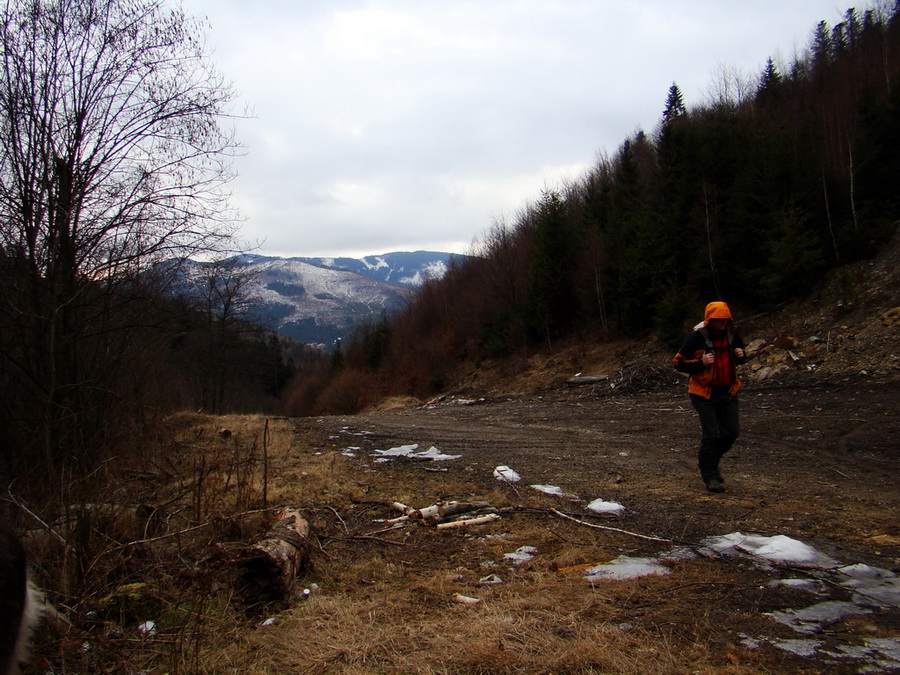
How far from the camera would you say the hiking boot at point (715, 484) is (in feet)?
18.0

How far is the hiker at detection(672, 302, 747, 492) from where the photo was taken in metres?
5.55

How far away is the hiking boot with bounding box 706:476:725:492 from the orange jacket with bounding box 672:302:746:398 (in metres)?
0.89

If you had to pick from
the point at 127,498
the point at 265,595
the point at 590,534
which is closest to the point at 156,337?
the point at 127,498

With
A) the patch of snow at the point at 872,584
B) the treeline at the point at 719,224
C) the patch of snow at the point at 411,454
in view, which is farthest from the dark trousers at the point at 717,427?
the treeline at the point at 719,224

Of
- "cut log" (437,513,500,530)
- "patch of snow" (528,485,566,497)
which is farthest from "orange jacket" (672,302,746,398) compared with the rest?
"cut log" (437,513,500,530)

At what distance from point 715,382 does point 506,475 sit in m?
2.71

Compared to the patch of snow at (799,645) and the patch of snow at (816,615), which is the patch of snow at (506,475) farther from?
the patch of snow at (799,645)

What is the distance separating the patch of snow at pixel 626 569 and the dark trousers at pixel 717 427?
2246mm

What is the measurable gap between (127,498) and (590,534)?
164 inches

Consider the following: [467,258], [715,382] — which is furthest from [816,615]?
[467,258]

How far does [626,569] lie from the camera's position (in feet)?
12.0

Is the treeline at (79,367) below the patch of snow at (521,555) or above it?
above

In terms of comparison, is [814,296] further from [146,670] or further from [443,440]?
[146,670]

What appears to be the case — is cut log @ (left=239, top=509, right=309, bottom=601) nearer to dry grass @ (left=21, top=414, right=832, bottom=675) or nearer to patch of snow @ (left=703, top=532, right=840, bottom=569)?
dry grass @ (left=21, top=414, right=832, bottom=675)
